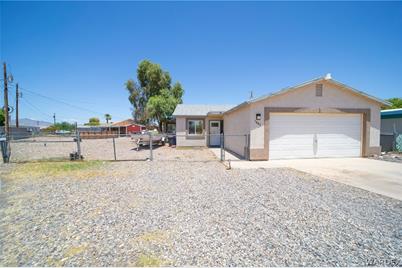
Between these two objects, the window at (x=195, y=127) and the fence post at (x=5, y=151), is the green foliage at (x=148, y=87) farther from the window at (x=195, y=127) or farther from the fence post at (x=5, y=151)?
the fence post at (x=5, y=151)

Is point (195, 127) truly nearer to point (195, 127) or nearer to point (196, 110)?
point (195, 127)

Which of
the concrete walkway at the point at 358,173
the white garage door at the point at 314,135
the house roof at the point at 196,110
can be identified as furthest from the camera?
the house roof at the point at 196,110

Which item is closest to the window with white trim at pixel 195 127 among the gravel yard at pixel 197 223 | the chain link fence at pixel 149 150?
the chain link fence at pixel 149 150

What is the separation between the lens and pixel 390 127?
13805 mm

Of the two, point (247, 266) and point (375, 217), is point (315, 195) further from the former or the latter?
point (247, 266)

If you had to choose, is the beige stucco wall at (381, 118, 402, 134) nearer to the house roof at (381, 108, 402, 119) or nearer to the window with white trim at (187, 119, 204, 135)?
the house roof at (381, 108, 402, 119)

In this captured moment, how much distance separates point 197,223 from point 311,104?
30.5ft

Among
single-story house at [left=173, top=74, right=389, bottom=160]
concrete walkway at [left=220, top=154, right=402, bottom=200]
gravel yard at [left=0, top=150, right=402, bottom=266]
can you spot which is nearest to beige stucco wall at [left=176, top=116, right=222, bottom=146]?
single-story house at [left=173, top=74, right=389, bottom=160]

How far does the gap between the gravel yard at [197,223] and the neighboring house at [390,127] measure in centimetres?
1048

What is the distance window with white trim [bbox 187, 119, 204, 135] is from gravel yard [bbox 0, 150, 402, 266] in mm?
10117

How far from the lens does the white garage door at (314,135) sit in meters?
9.72

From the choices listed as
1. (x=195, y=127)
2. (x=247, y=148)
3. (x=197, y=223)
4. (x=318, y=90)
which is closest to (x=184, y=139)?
(x=195, y=127)

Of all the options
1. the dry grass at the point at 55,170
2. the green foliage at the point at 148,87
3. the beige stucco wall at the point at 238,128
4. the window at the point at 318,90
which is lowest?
the dry grass at the point at 55,170

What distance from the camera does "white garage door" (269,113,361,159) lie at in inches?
383
